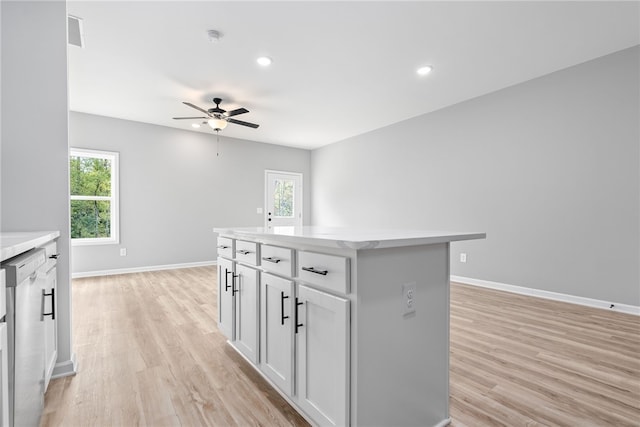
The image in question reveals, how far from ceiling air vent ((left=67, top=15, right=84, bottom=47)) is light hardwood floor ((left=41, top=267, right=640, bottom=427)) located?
2677mm

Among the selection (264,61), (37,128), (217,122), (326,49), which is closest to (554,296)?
(326,49)

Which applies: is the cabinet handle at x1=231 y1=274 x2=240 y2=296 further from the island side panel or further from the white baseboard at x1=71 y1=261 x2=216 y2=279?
the white baseboard at x1=71 y1=261 x2=216 y2=279

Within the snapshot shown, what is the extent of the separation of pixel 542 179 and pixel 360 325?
368cm

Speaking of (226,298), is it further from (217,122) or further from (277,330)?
(217,122)

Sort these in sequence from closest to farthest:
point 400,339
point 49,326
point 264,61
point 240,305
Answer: point 400,339 < point 49,326 < point 240,305 < point 264,61

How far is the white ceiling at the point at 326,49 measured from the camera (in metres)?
2.51

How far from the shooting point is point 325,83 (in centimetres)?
387

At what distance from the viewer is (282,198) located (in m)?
7.28

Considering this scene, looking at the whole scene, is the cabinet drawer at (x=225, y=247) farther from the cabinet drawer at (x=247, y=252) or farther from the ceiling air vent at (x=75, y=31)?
the ceiling air vent at (x=75, y=31)

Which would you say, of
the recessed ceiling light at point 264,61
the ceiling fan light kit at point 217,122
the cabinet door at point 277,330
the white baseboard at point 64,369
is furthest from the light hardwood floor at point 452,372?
the recessed ceiling light at point 264,61

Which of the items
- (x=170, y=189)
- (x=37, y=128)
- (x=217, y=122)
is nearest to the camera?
(x=37, y=128)

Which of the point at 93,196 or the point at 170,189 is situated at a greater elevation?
the point at 170,189

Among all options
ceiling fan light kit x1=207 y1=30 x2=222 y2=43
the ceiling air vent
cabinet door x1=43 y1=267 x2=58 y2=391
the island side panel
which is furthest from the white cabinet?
the ceiling air vent

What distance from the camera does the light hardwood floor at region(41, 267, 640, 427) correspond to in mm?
1522
